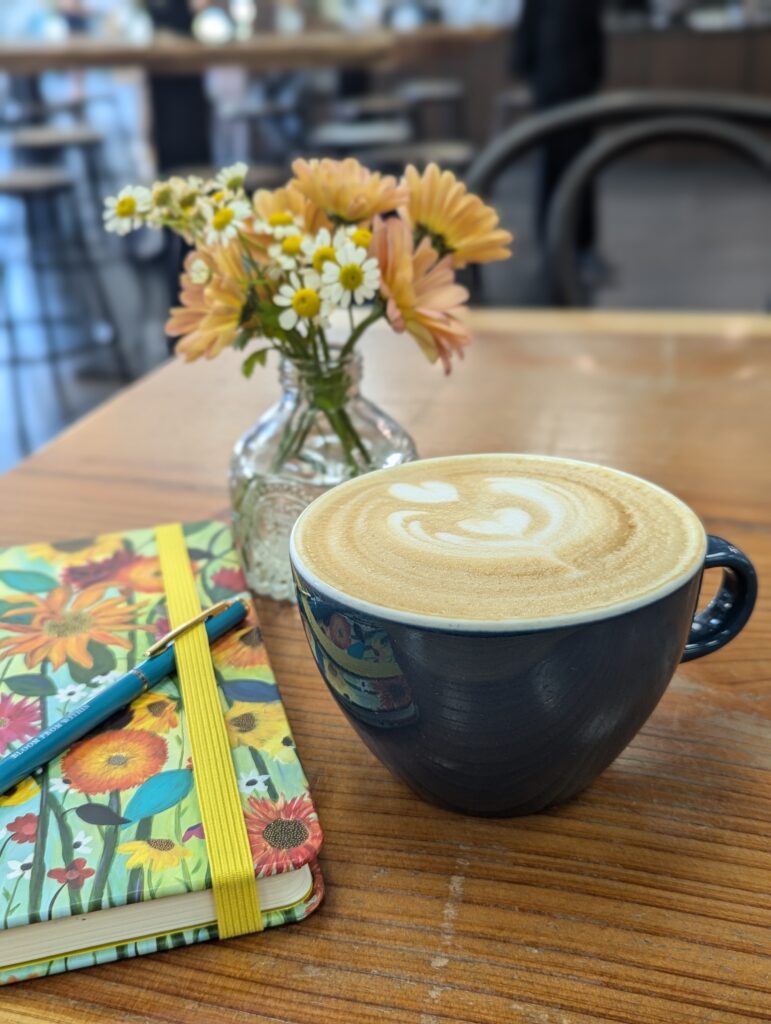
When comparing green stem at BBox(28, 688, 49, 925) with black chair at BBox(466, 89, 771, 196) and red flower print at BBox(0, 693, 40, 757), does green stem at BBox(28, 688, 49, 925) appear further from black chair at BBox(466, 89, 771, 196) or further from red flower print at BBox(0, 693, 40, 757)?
black chair at BBox(466, 89, 771, 196)

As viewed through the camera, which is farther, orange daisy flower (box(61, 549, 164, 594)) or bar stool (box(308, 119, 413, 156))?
bar stool (box(308, 119, 413, 156))

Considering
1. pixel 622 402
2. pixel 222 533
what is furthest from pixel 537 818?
pixel 622 402

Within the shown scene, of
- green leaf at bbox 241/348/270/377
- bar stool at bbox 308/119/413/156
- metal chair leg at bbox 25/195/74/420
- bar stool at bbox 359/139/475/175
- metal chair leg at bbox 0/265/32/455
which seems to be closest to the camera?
green leaf at bbox 241/348/270/377

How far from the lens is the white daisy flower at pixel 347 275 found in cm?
45

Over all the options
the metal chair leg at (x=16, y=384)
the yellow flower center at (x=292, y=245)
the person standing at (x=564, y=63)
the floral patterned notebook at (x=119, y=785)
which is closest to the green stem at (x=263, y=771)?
the floral patterned notebook at (x=119, y=785)

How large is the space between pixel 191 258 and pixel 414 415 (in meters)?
0.31

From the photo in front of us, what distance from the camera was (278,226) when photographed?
1.58 ft

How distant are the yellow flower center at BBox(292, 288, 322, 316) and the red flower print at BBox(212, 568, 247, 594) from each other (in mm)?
127

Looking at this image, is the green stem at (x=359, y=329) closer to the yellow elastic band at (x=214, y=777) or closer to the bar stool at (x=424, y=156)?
the yellow elastic band at (x=214, y=777)

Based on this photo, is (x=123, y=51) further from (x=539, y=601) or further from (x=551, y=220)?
(x=539, y=601)

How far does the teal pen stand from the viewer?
35cm

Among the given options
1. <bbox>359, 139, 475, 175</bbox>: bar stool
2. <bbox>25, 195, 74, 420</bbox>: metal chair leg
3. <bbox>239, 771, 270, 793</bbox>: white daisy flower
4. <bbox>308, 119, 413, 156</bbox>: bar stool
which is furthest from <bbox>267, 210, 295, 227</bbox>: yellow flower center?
<bbox>308, 119, 413, 156</bbox>: bar stool

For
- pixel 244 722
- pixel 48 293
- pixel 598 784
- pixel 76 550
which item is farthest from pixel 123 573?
pixel 48 293

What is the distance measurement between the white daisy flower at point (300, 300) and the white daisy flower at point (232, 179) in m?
0.08
